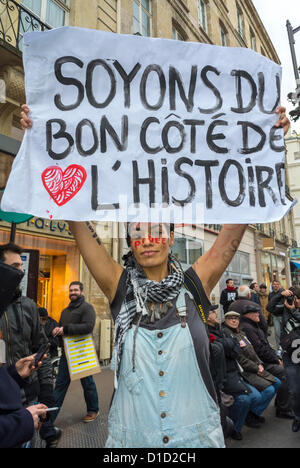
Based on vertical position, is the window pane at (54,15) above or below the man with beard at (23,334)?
above

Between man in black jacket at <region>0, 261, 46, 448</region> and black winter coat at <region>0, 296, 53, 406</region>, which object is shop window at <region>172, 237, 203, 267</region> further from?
man in black jacket at <region>0, 261, 46, 448</region>

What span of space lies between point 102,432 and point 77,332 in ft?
4.09

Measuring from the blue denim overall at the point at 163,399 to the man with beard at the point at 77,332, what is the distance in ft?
9.81

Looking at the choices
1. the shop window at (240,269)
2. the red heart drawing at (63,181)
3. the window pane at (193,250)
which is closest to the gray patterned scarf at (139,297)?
the red heart drawing at (63,181)

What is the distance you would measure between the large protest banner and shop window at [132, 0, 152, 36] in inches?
395

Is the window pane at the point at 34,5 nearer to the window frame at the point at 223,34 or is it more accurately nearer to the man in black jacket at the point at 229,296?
the man in black jacket at the point at 229,296

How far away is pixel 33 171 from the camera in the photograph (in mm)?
1934

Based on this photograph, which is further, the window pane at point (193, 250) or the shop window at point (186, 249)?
the window pane at point (193, 250)

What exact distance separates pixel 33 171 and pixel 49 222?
5.82 metres

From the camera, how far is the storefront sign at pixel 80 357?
429 cm

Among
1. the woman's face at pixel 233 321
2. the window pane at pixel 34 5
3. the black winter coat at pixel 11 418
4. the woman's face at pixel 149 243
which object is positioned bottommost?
the black winter coat at pixel 11 418

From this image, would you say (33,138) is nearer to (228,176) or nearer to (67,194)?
(67,194)

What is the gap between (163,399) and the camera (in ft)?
4.92

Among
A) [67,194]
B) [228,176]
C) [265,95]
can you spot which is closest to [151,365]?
[67,194]
